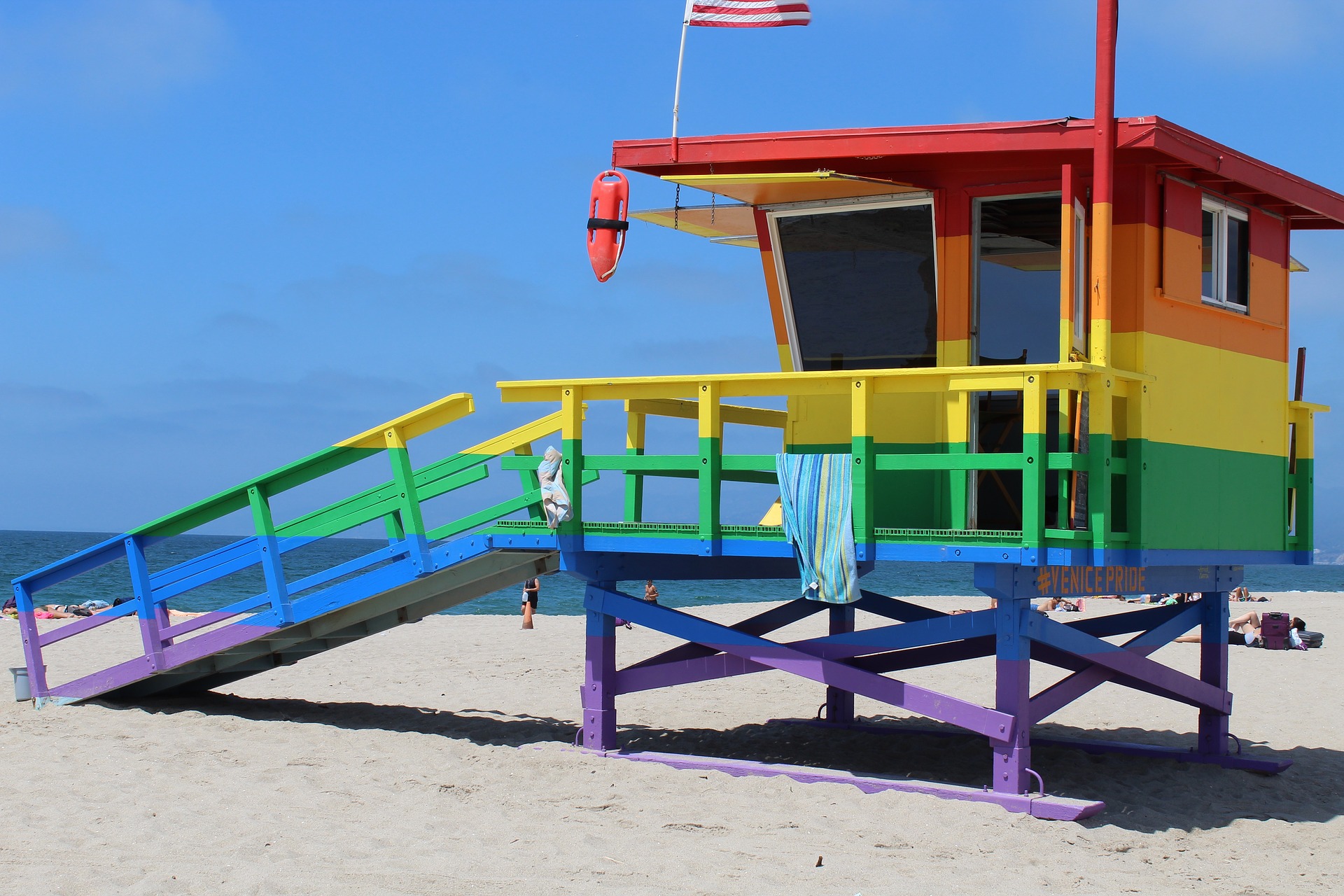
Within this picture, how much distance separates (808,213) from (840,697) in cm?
428

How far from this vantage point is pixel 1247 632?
2002cm

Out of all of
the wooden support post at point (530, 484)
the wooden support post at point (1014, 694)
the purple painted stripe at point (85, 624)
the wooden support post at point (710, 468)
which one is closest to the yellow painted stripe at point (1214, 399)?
the wooden support post at point (1014, 694)

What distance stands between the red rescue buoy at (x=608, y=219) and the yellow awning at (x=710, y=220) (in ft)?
2.63

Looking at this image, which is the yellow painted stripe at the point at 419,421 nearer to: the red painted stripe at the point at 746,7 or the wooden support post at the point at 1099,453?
the red painted stripe at the point at 746,7

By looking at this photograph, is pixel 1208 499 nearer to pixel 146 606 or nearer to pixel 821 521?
pixel 821 521

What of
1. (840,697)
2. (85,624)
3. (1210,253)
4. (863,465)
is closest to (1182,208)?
(1210,253)

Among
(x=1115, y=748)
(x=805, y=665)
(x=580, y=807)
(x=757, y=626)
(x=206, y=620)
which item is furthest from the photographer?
(x=206, y=620)

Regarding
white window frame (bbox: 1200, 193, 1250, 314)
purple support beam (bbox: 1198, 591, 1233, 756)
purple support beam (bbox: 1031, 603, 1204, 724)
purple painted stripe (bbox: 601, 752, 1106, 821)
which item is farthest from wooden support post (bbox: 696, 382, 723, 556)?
Result: purple support beam (bbox: 1198, 591, 1233, 756)

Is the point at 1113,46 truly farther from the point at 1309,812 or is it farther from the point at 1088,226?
the point at 1309,812

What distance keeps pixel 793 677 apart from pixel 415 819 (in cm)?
732

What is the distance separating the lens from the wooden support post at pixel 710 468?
8.08 metres

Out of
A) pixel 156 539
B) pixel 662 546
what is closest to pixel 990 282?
pixel 662 546

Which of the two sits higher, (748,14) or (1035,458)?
(748,14)

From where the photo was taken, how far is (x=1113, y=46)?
7789 millimetres
